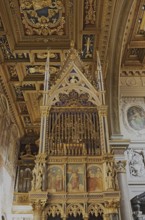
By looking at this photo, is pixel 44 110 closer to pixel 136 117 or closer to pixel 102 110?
pixel 102 110

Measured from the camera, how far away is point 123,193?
9.44 metres

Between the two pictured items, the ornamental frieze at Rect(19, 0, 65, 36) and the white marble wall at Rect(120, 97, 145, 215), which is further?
the white marble wall at Rect(120, 97, 145, 215)

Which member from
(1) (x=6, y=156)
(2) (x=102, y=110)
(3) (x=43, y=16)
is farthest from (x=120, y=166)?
(3) (x=43, y=16)

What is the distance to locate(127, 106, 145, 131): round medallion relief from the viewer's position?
11.4 m

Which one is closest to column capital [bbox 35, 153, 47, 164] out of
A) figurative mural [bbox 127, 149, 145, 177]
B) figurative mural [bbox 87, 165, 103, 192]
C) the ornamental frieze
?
figurative mural [bbox 87, 165, 103, 192]

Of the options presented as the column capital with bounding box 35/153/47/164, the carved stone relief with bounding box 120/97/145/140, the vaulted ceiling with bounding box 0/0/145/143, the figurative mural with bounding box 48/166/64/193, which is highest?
the vaulted ceiling with bounding box 0/0/145/143

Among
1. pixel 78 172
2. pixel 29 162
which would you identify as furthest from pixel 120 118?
pixel 29 162

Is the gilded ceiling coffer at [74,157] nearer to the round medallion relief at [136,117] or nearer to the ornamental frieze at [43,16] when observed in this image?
the ornamental frieze at [43,16]

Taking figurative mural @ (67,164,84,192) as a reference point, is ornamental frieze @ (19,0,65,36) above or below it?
above

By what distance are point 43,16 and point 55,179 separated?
641 cm

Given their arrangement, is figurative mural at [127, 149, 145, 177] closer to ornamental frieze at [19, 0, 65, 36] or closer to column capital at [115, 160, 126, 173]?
column capital at [115, 160, 126, 173]

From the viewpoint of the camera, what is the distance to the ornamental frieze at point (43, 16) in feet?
30.4

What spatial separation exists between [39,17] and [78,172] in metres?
6.32

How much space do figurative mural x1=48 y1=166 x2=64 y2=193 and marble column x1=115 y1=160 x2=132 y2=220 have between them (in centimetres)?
424
